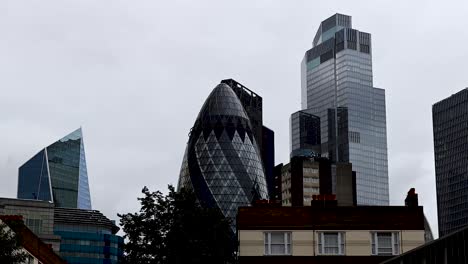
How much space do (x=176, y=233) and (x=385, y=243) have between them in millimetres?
14553

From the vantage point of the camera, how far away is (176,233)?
64.6m

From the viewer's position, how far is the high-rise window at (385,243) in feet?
189

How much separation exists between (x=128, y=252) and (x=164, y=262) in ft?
11.2

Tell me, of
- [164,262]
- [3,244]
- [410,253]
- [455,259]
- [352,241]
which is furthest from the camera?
[164,262]

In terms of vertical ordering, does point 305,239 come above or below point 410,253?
above

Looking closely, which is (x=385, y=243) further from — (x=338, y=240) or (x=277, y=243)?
(x=277, y=243)

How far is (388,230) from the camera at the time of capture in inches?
2292

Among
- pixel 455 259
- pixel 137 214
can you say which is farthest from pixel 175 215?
pixel 455 259

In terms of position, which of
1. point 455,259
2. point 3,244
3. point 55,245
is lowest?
point 455,259

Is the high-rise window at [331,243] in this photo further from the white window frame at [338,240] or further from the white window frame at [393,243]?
the white window frame at [393,243]

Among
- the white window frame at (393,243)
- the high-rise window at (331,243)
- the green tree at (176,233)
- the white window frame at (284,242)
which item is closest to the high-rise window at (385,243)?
the white window frame at (393,243)

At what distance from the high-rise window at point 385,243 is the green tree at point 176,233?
10.7m

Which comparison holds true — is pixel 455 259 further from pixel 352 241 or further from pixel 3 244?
pixel 352 241

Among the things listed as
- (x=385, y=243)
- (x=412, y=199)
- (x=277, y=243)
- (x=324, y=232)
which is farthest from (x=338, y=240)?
(x=412, y=199)
